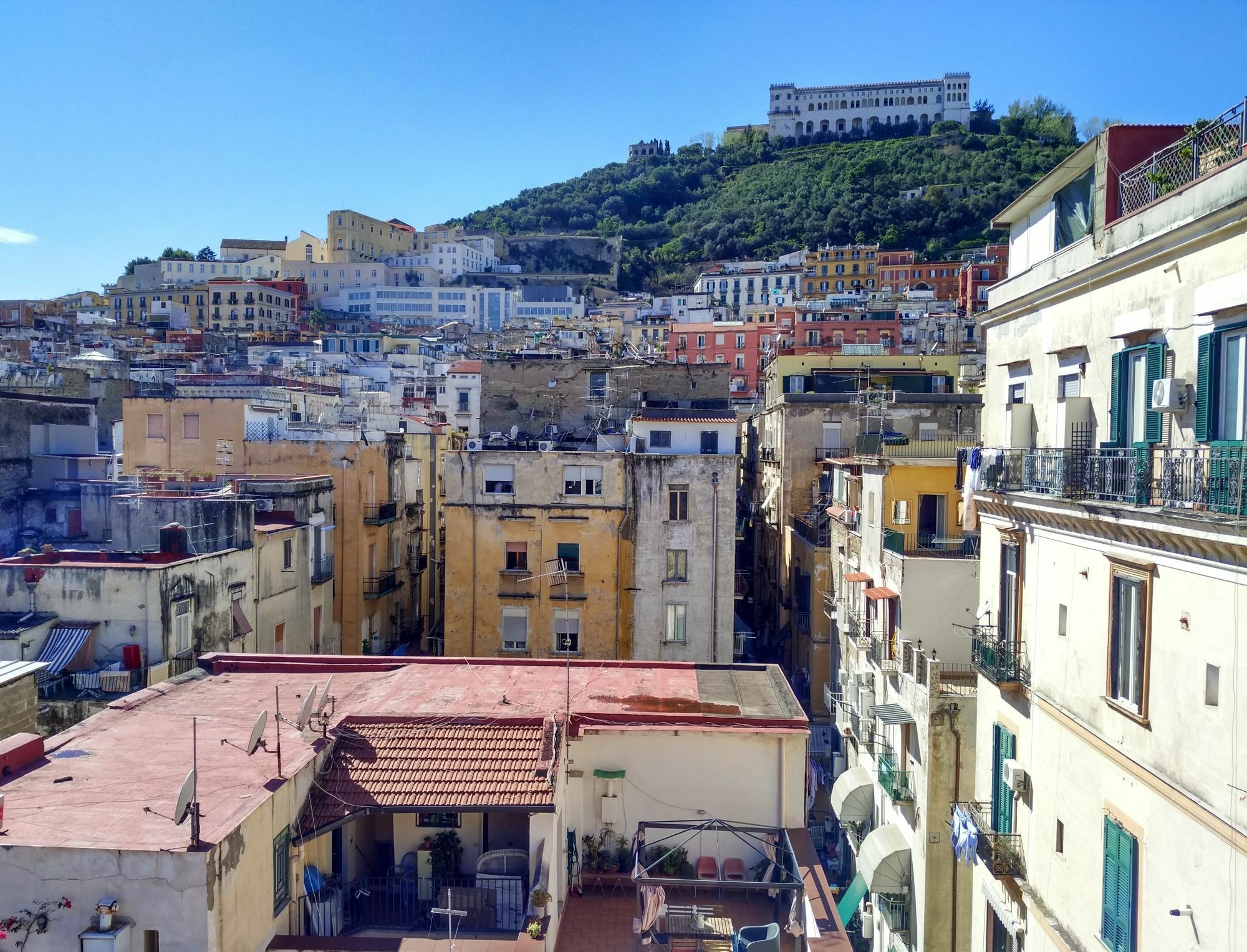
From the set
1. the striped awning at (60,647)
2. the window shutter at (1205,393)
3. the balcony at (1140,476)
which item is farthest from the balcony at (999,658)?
the striped awning at (60,647)

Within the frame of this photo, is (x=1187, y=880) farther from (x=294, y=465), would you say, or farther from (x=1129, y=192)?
(x=294, y=465)

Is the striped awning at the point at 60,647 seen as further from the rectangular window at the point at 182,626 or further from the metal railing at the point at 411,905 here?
the metal railing at the point at 411,905

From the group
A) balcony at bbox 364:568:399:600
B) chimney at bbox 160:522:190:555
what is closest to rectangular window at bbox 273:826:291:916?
chimney at bbox 160:522:190:555

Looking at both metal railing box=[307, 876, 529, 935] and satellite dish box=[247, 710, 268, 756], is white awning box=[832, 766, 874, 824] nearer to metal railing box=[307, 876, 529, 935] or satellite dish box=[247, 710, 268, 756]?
Answer: metal railing box=[307, 876, 529, 935]

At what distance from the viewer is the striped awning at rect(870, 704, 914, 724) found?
2009 cm

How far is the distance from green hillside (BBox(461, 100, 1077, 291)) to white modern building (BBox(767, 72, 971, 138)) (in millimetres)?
5043

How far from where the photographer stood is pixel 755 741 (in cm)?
1566

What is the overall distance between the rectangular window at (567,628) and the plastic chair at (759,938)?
1657 centimetres

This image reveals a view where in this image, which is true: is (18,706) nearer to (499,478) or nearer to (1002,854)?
(499,478)

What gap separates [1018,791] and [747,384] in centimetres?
6074

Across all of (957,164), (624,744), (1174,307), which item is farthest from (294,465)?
(957,164)

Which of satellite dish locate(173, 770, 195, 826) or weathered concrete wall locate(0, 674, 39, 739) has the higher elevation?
satellite dish locate(173, 770, 195, 826)

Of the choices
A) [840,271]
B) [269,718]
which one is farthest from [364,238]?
[269,718]

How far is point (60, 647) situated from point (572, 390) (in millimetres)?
20802
